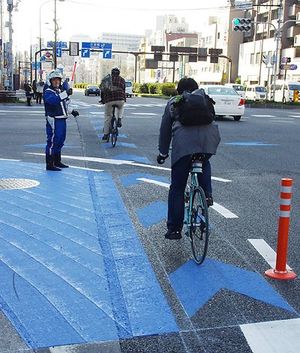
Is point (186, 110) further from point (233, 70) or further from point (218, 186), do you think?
point (233, 70)

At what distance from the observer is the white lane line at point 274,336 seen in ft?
11.3

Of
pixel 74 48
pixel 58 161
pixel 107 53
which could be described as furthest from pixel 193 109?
pixel 107 53

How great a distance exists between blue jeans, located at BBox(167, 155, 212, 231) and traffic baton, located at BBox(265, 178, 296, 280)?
90 centimetres

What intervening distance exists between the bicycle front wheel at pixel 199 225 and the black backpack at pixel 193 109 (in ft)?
2.12

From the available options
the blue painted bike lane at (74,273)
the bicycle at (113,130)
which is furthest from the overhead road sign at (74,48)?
the blue painted bike lane at (74,273)

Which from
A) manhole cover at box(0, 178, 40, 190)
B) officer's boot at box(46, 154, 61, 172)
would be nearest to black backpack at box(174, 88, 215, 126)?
manhole cover at box(0, 178, 40, 190)

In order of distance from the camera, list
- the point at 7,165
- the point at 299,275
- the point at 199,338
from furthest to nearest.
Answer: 1. the point at 7,165
2. the point at 299,275
3. the point at 199,338

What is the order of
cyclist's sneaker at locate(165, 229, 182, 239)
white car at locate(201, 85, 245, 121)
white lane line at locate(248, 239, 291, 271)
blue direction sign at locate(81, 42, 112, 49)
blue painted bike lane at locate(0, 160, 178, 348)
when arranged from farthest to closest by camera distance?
blue direction sign at locate(81, 42, 112, 49) < white car at locate(201, 85, 245, 121) < cyclist's sneaker at locate(165, 229, 182, 239) < white lane line at locate(248, 239, 291, 271) < blue painted bike lane at locate(0, 160, 178, 348)

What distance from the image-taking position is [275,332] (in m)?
3.65

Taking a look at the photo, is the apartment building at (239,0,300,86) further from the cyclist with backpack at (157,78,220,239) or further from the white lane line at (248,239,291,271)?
the cyclist with backpack at (157,78,220,239)

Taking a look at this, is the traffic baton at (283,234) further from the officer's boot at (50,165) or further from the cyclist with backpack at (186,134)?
the officer's boot at (50,165)

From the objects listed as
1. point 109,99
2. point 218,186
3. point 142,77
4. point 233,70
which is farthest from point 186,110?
point 142,77

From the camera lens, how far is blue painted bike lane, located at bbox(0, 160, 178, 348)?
12.2 feet

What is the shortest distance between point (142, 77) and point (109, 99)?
15480cm
